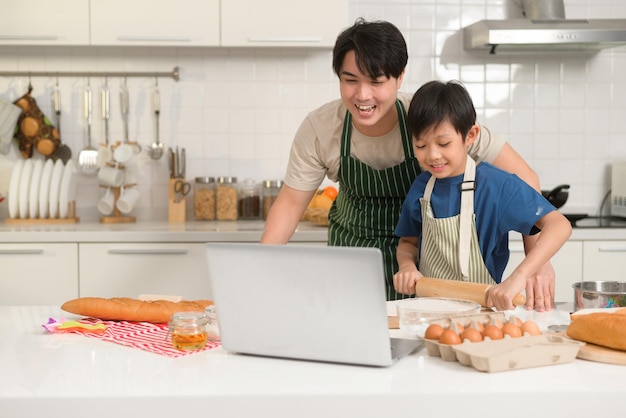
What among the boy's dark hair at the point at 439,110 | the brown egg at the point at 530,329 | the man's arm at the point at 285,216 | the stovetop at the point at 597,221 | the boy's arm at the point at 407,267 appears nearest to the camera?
the brown egg at the point at 530,329

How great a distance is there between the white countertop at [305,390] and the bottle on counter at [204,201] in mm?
2177

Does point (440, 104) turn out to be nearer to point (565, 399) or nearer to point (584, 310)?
point (584, 310)

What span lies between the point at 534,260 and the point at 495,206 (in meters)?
0.27

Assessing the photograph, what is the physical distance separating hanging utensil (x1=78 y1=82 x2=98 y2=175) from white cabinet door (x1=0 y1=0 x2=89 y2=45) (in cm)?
36

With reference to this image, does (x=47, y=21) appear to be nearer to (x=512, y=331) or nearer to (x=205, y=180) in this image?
(x=205, y=180)

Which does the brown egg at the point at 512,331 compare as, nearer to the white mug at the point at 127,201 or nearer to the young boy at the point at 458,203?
the young boy at the point at 458,203

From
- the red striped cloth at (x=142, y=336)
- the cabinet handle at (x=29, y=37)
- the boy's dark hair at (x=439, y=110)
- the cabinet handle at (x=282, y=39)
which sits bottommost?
the red striped cloth at (x=142, y=336)

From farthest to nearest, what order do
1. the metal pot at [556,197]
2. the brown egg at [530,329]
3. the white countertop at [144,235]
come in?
the metal pot at [556,197]
the white countertop at [144,235]
the brown egg at [530,329]

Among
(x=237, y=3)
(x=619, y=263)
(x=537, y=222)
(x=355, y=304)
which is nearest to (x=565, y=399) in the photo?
(x=355, y=304)

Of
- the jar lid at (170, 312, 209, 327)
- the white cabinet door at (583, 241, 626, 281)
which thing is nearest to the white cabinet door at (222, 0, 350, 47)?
the white cabinet door at (583, 241, 626, 281)

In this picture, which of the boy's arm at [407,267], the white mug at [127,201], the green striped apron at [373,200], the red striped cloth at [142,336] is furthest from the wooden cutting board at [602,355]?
the white mug at [127,201]

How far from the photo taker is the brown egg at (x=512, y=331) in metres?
1.34

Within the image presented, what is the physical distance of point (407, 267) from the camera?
1.98 m

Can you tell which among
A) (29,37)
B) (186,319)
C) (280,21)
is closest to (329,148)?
(186,319)
